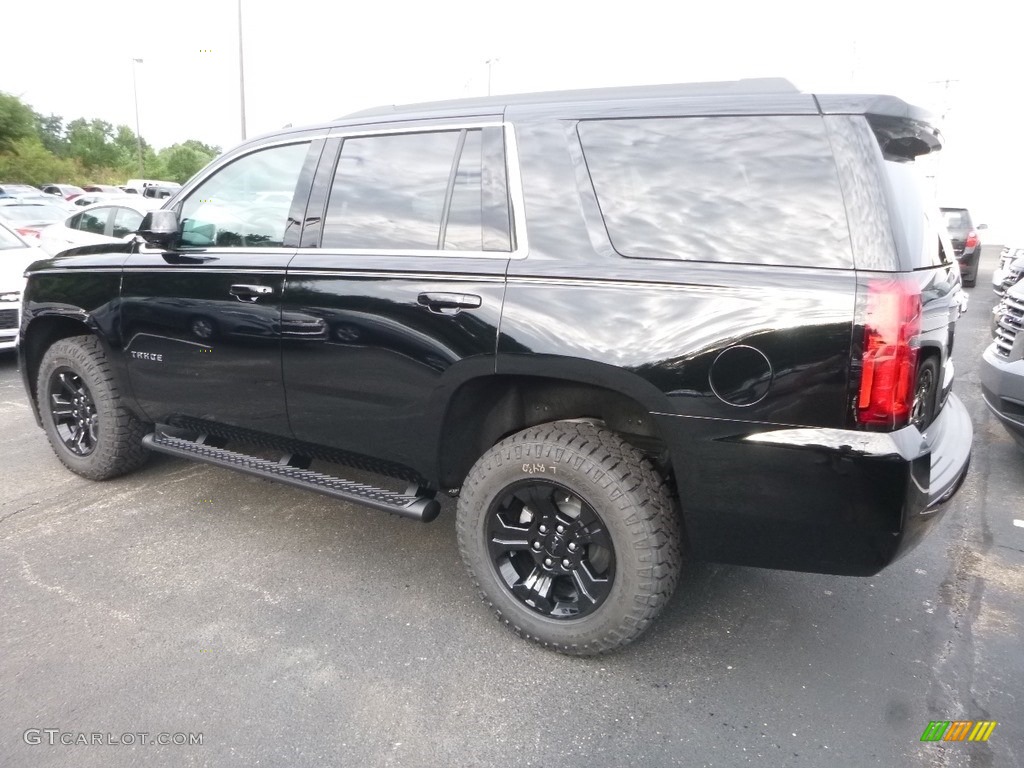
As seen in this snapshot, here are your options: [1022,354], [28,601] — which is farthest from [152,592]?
[1022,354]

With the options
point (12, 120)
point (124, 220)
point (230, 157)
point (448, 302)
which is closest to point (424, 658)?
point (448, 302)

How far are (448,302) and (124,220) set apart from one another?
33.7 ft

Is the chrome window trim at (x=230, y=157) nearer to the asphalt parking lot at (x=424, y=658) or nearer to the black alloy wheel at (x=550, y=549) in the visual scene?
the asphalt parking lot at (x=424, y=658)

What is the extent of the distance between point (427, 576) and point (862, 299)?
7.08 ft

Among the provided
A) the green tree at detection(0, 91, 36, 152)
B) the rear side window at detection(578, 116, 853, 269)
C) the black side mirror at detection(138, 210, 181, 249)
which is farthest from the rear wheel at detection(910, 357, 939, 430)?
the green tree at detection(0, 91, 36, 152)

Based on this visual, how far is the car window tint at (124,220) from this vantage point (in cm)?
1115

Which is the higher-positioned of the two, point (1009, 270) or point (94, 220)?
point (1009, 270)

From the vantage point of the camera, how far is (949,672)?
2.73 meters

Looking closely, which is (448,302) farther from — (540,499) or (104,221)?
(104,221)

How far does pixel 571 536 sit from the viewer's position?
2.74 meters

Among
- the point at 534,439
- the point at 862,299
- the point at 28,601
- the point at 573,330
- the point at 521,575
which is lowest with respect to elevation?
the point at 28,601

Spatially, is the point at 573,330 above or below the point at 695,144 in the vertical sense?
below

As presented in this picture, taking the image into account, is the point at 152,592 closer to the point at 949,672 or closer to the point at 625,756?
the point at 625,756

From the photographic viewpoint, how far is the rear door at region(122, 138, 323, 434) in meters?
3.30
